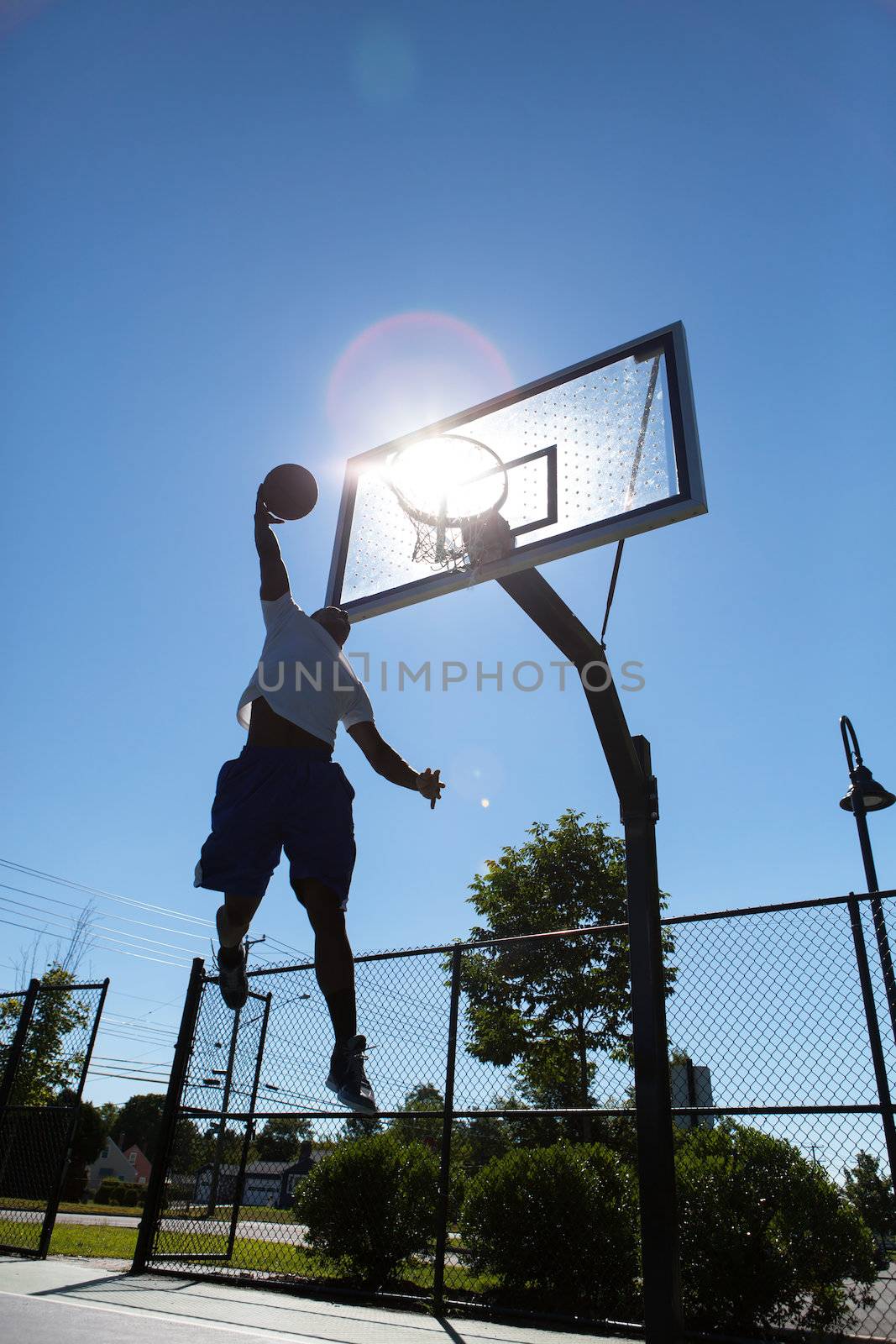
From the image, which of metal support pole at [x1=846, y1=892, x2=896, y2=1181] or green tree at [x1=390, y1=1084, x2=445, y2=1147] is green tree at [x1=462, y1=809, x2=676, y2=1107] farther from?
metal support pole at [x1=846, y1=892, x2=896, y2=1181]

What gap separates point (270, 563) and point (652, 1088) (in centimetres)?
294

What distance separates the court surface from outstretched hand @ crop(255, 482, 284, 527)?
269 centimetres

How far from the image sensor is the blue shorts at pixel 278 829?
8.77ft

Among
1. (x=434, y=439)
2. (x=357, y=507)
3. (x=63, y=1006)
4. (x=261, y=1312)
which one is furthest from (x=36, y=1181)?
(x=63, y=1006)

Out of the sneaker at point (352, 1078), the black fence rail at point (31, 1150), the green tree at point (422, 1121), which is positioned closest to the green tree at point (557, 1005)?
the green tree at point (422, 1121)

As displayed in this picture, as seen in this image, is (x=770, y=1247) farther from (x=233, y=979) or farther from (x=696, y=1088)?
(x=233, y=979)

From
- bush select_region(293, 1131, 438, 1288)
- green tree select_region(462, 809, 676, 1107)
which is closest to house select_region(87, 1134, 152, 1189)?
green tree select_region(462, 809, 676, 1107)

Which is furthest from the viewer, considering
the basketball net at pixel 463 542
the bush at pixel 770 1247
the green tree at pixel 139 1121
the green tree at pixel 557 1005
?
the green tree at pixel 139 1121

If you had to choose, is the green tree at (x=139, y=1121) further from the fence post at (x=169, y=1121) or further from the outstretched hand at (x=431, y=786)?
the outstretched hand at (x=431, y=786)

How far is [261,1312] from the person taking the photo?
437cm

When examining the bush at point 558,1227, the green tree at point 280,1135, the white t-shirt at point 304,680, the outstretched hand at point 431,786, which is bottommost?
the bush at point 558,1227

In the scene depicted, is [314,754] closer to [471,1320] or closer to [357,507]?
[357,507]

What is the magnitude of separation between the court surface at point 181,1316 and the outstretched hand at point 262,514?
2.69 meters

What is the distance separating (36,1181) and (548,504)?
6.58 meters
